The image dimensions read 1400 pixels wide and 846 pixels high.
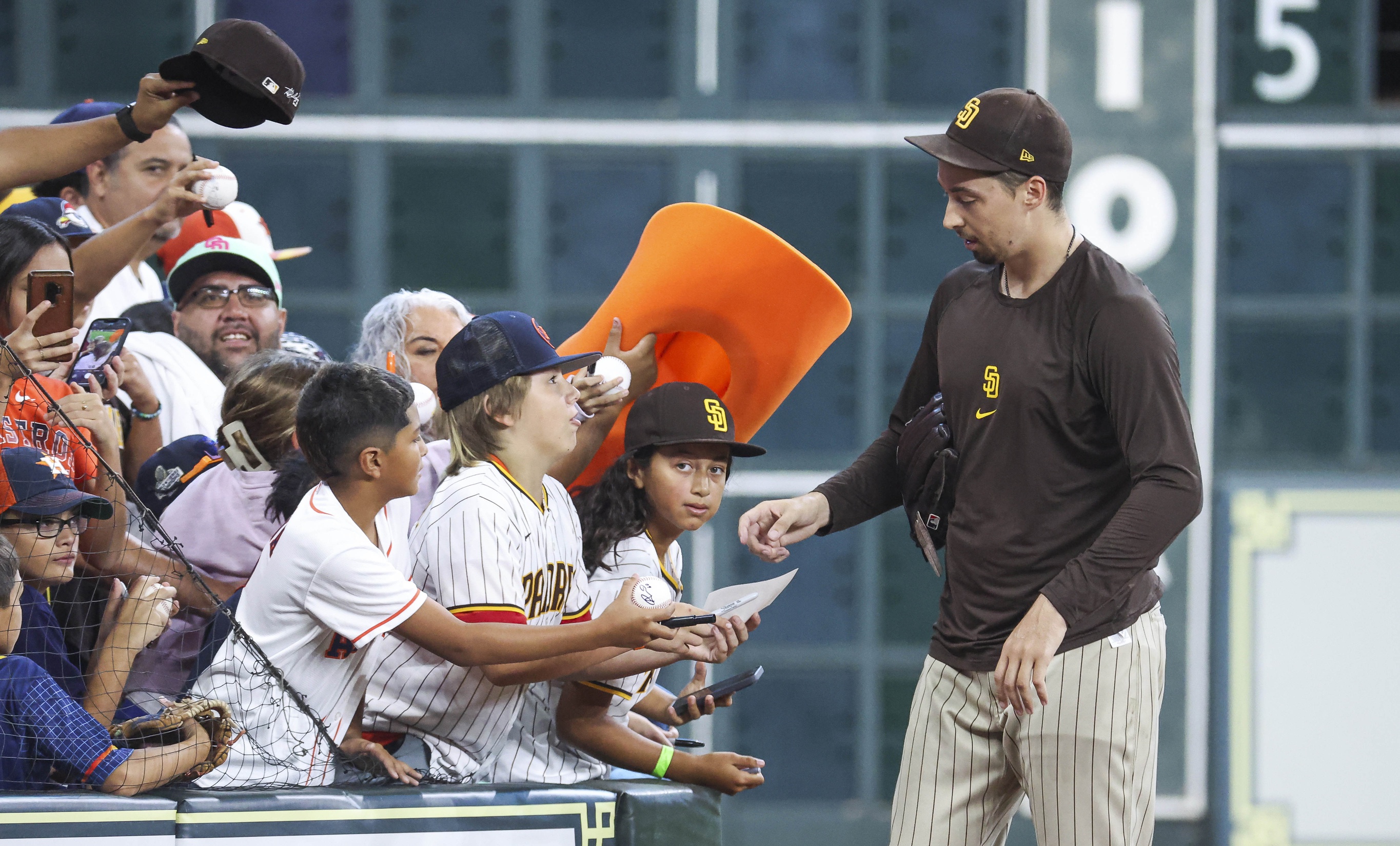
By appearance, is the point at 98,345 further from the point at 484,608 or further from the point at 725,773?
the point at 725,773

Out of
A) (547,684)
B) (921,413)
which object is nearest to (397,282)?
(547,684)

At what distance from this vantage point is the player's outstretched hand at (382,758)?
2.68 metres

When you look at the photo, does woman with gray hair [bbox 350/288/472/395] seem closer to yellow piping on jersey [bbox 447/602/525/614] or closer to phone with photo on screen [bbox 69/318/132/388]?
phone with photo on screen [bbox 69/318/132/388]

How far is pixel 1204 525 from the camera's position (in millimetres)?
5469

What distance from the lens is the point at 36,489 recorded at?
2.81 metres

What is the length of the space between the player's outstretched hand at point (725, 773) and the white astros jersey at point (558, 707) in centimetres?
18

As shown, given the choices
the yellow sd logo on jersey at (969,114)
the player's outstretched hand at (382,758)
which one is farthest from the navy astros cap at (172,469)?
the yellow sd logo on jersey at (969,114)

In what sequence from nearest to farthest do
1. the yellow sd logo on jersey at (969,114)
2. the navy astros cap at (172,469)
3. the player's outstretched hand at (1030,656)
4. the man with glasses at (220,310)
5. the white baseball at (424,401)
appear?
the player's outstretched hand at (1030,656)
the yellow sd logo on jersey at (969,114)
the navy astros cap at (172,469)
the white baseball at (424,401)
the man with glasses at (220,310)

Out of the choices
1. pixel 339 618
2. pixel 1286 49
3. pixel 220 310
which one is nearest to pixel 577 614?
pixel 339 618

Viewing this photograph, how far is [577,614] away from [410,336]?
1218 mm

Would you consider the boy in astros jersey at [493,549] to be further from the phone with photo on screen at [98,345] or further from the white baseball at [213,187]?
the phone with photo on screen at [98,345]

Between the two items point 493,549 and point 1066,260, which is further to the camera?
point 493,549

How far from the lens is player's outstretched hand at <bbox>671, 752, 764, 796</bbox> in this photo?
9.52 feet

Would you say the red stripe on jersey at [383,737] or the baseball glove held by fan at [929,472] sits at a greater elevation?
the baseball glove held by fan at [929,472]
